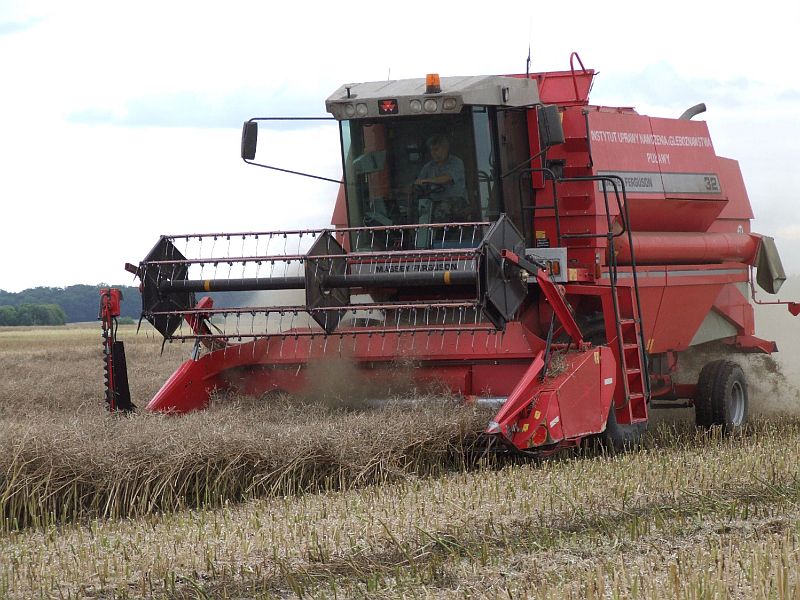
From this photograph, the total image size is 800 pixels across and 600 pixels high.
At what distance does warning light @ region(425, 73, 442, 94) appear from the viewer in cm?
693

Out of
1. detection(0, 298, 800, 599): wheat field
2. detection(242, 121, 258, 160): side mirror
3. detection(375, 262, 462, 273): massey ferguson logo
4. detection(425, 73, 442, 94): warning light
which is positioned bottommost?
detection(0, 298, 800, 599): wheat field

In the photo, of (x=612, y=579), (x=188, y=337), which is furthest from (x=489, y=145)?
(x=612, y=579)

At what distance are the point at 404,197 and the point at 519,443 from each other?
1.94 metres

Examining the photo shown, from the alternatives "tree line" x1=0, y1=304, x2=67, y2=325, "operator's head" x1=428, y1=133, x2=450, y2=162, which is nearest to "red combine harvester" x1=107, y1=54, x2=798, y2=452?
"operator's head" x1=428, y1=133, x2=450, y2=162

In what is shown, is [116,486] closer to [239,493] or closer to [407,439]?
[239,493]

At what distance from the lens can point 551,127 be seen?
6.73m

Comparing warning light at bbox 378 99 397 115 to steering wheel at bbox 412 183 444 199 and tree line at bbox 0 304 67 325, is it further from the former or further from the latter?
tree line at bbox 0 304 67 325

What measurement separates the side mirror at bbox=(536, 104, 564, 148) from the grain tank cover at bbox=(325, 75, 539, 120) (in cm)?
41

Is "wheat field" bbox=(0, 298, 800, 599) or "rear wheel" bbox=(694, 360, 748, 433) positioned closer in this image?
"wheat field" bbox=(0, 298, 800, 599)

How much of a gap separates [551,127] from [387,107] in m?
1.00

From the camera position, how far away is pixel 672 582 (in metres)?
3.54

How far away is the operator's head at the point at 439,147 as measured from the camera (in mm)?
7129

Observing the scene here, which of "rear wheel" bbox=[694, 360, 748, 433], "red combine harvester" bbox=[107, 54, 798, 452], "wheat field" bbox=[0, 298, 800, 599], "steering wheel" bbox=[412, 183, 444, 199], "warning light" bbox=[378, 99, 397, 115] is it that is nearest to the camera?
"wheat field" bbox=[0, 298, 800, 599]

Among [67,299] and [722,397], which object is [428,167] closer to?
[722,397]
